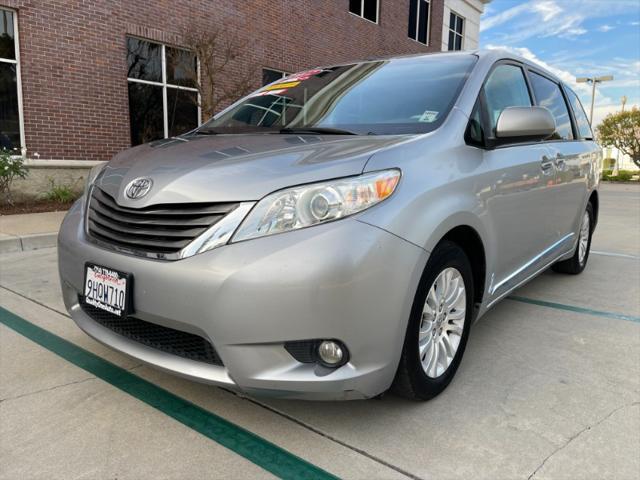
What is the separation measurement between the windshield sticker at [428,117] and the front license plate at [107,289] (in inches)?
60.5

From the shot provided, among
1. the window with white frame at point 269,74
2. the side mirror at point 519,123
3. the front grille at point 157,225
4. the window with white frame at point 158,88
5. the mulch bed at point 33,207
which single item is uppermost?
the window with white frame at point 269,74

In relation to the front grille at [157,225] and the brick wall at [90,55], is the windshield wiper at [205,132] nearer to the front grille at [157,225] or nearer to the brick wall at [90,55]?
the front grille at [157,225]

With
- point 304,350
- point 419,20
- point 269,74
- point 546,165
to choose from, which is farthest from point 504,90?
point 419,20

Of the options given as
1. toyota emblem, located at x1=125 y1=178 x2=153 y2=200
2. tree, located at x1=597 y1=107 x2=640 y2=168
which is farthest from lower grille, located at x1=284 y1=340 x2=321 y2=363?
tree, located at x1=597 y1=107 x2=640 y2=168

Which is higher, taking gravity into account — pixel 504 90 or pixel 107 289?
pixel 504 90

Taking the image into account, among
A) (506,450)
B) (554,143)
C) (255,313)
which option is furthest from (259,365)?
(554,143)

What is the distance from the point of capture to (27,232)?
19.7 ft

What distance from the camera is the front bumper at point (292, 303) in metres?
1.79

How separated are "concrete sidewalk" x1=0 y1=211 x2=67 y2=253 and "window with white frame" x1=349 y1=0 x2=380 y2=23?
11.2 metres

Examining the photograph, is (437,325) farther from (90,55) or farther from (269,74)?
(269,74)

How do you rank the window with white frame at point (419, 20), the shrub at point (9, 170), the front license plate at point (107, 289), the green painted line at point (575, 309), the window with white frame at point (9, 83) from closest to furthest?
1. the front license plate at point (107, 289)
2. the green painted line at point (575, 309)
3. the shrub at point (9, 170)
4. the window with white frame at point (9, 83)
5. the window with white frame at point (419, 20)

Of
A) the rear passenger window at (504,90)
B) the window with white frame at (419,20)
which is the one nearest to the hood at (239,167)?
the rear passenger window at (504,90)

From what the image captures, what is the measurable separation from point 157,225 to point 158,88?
9.02 m

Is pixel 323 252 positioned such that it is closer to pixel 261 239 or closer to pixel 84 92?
pixel 261 239
